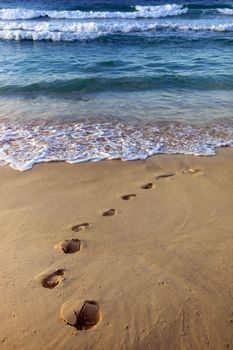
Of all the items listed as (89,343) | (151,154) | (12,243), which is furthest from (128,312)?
(151,154)

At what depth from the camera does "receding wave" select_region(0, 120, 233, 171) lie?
5.43 metres

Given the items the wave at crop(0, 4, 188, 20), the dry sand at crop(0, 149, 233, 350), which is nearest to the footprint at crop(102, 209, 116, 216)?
the dry sand at crop(0, 149, 233, 350)

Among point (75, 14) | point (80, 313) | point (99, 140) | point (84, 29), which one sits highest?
point (75, 14)

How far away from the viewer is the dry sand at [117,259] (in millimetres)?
2686

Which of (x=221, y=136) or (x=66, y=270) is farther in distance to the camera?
(x=221, y=136)

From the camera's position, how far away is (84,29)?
17.0 meters

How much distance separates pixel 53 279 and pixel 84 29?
1560 cm

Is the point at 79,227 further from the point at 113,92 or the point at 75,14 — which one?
the point at 75,14

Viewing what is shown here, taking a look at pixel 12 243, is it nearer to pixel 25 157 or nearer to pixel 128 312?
pixel 128 312

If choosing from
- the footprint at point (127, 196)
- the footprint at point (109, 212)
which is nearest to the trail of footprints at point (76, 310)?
the footprint at point (109, 212)

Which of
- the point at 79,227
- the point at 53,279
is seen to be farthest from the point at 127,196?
the point at 53,279

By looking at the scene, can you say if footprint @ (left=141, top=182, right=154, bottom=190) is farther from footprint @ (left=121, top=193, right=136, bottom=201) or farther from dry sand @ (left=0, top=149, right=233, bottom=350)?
footprint @ (left=121, top=193, right=136, bottom=201)

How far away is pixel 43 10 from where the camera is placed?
73.0 ft

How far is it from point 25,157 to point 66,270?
2494 millimetres
